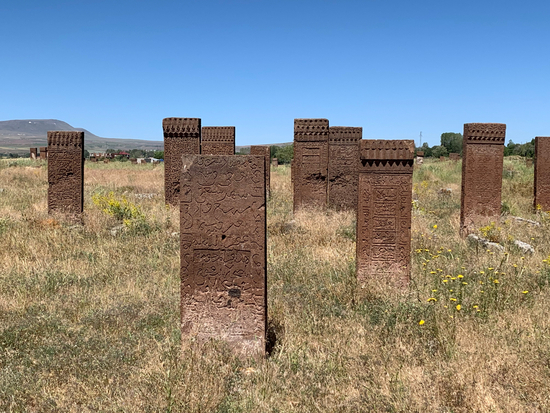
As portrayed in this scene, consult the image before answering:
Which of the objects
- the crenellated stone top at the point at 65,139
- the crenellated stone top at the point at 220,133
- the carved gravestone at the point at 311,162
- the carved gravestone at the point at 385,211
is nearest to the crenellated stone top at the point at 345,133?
the carved gravestone at the point at 311,162

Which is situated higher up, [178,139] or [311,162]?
[178,139]

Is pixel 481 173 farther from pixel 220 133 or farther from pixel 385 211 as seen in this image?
pixel 220 133

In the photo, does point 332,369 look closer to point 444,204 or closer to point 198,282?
point 198,282

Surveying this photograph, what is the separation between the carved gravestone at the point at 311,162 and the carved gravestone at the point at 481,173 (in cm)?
309

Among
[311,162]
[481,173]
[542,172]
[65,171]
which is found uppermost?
[311,162]

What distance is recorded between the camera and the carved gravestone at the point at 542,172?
10.8 m

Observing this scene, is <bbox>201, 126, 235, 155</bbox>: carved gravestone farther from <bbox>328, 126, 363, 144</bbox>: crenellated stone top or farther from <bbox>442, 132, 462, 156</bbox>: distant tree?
<bbox>442, 132, 462, 156</bbox>: distant tree

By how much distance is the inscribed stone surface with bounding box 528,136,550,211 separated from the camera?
35.5ft

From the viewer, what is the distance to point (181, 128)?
1127 centimetres

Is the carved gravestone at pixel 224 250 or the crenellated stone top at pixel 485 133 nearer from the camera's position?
the carved gravestone at pixel 224 250

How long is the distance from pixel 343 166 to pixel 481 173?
3387 millimetres

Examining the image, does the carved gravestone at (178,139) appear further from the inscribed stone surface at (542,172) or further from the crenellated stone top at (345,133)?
the inscribed stone surface at (542,172)

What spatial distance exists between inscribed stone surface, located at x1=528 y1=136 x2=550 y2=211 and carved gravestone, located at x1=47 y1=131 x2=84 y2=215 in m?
9.39

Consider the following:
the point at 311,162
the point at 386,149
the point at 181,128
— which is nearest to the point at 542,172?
the point at 311,162
